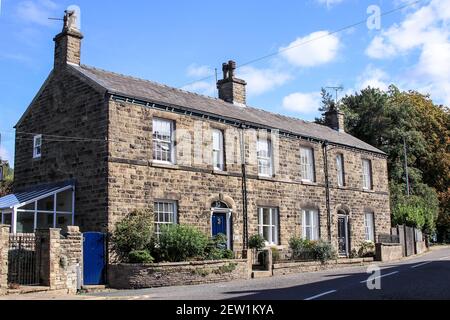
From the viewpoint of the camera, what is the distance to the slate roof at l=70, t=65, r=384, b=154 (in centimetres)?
2060

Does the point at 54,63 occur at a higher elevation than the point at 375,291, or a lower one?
higher

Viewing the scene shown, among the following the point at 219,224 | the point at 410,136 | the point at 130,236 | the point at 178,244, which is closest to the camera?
the point at 130,236

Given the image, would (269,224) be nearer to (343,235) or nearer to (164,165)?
(343,235)

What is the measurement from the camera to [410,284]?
14.5 m

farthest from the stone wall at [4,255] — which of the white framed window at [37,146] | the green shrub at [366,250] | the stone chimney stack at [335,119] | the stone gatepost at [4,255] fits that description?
the stone chimney stack at [335,119]

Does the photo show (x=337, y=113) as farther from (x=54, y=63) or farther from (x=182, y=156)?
(x=54, y=63)

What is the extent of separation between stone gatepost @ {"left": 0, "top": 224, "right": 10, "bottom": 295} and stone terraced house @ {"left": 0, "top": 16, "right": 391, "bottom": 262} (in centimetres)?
365

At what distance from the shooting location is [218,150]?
75.8 ft

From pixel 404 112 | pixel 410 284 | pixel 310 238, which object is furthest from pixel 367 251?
pixel 404 112

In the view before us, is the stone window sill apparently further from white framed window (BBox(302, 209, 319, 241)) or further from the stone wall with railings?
white framed window (BBox(302, 209, 319, 241))

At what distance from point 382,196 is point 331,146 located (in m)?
6.10

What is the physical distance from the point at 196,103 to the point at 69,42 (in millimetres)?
5868

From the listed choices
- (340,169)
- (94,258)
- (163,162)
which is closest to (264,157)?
(163,162)

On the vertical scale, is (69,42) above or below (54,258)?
above
